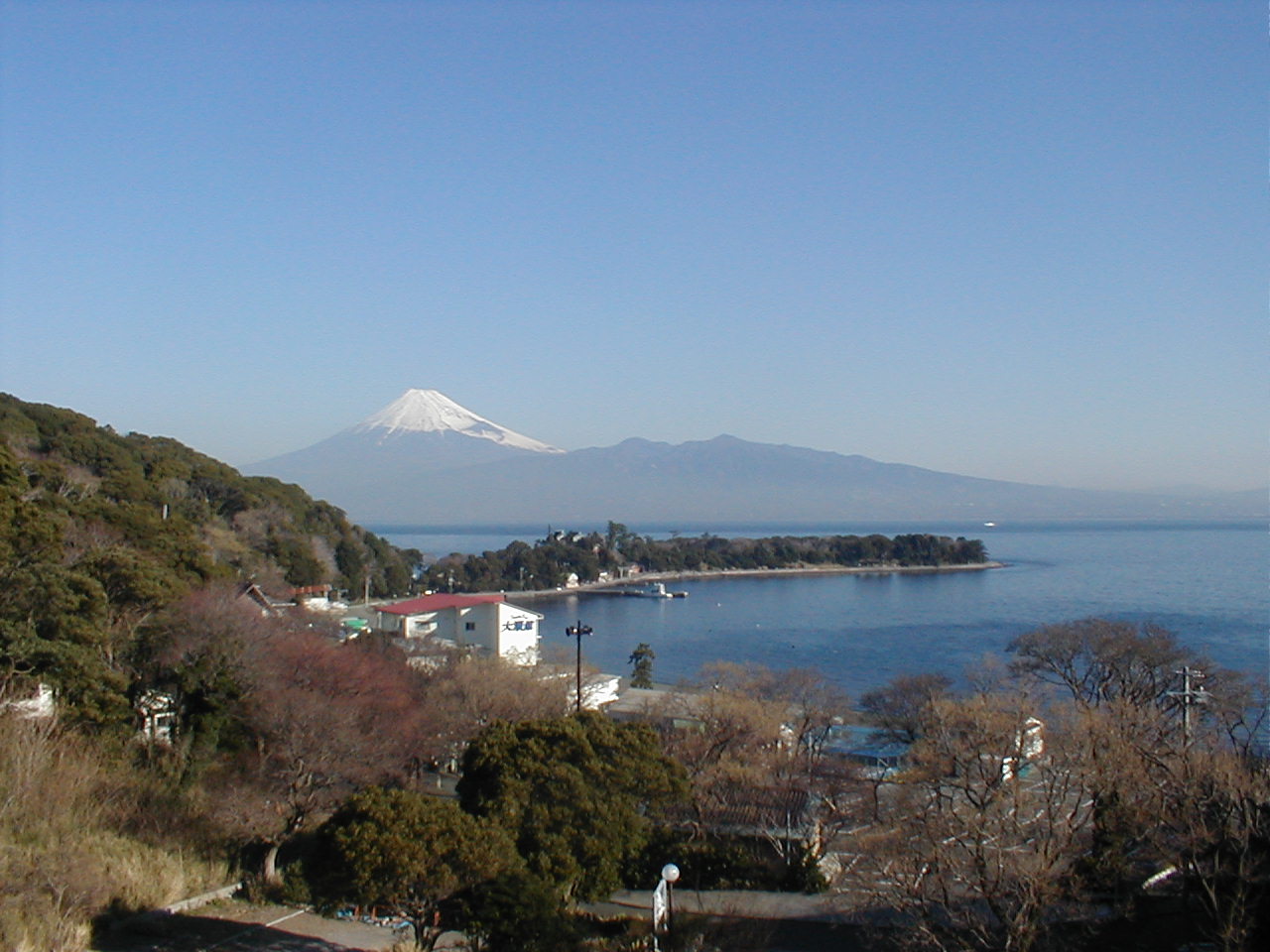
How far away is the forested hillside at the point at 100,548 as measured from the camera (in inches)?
292

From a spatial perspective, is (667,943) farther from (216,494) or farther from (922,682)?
(216,494)

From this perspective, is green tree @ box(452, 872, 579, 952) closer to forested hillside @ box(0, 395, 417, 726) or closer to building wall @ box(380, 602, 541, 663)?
forested hillside @ box(0, 395, 417, 726)

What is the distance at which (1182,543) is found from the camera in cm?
7788

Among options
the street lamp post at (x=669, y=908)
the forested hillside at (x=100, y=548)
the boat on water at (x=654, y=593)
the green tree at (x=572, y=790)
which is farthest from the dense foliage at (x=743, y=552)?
the street lamp post at (x=669, y=908)

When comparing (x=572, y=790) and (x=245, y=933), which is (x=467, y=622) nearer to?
(x=572, y=790)

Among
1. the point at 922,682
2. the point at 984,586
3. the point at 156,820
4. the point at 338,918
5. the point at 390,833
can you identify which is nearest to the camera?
the point at 390,833

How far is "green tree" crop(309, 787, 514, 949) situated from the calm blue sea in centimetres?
1081

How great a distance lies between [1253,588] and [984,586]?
1011cm

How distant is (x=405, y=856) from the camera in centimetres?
488

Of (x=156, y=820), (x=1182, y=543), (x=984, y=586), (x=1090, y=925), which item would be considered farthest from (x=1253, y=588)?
(x=1182, y=543)

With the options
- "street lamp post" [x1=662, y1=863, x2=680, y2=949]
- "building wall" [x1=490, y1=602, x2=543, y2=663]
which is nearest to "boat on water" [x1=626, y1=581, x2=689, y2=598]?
"building wall" [x1=490, y1=602, x2=543, y2=663]

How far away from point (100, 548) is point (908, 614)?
91.7 ft

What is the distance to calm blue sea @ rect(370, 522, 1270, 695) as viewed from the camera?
23.0 metres

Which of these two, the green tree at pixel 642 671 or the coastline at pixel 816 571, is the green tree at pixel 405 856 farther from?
the coastline at pixel 816 571
